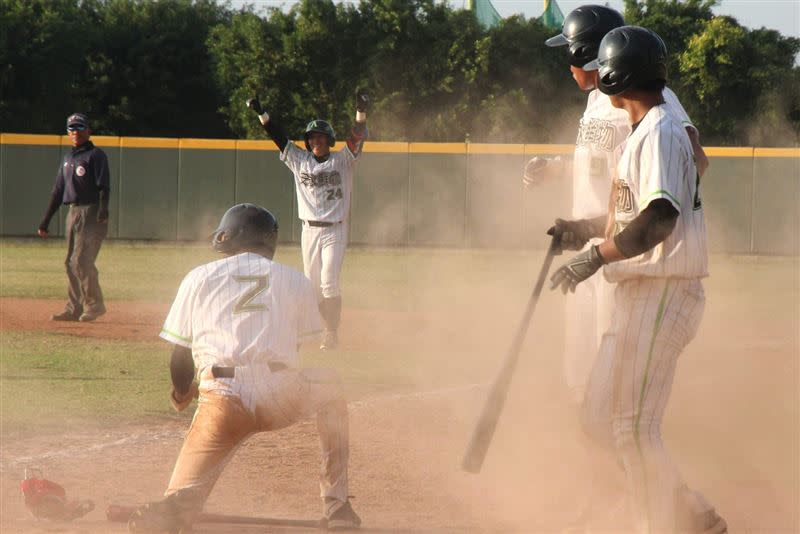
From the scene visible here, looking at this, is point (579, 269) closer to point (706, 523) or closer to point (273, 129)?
point (706, 523)

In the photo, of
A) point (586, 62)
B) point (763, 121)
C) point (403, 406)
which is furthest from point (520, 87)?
point (586, 62)

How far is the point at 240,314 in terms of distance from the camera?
14.5ft

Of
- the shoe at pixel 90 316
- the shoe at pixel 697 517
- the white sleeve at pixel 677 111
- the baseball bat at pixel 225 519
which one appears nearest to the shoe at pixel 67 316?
the shoe at pixel 90 316

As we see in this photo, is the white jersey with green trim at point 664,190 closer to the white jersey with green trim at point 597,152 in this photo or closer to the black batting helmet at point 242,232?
the white jersey with green trim at point 597,152

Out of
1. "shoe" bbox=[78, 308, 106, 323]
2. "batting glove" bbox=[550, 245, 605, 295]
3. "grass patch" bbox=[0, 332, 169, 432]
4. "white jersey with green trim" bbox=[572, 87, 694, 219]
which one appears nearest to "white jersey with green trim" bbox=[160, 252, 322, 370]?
"batting glove" bbox=[550, 245, 605, 295]

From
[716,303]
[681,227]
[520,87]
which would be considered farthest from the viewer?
[520,87]

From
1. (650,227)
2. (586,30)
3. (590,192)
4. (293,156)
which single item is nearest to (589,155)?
(590,192)

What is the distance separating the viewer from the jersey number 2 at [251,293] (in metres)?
4.43

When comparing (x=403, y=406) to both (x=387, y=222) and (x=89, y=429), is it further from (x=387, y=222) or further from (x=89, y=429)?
(x=387, y=222)

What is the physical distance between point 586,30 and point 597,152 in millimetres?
508

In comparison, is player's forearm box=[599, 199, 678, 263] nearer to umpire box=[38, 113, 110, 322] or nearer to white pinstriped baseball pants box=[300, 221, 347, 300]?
white pinstriped baseball pants box=[300, 221, 347, 300]

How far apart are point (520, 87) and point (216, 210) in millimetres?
15469

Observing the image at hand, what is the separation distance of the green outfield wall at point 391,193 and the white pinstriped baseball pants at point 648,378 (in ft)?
58.6

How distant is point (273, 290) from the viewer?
4500 millimetres
